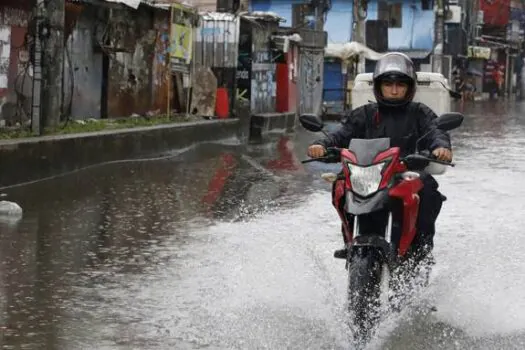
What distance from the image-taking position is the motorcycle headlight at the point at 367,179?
5559 mm

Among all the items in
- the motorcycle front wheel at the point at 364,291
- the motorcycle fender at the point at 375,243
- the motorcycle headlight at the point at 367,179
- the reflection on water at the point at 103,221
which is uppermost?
the motorcycle headlight at the point at 367,179

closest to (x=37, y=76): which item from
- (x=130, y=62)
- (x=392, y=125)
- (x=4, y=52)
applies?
(x=4, y=52)

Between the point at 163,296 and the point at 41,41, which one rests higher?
the point at 41,41

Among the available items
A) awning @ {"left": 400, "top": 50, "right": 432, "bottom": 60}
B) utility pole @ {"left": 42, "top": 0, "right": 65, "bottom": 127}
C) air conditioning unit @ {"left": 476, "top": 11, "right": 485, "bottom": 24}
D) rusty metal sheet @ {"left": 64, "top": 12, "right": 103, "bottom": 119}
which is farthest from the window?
utility pole @ {"left": 42, "top": 0, "right": 65, "bottom": 127}

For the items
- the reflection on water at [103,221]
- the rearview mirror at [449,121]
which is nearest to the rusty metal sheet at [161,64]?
the reflection on water at [103,221]

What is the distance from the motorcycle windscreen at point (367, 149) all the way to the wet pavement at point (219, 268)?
2.87 ft

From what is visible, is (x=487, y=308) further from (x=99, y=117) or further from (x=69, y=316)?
(x=99, y=117)

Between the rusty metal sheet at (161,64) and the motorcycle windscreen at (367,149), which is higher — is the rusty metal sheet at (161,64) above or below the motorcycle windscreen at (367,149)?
above

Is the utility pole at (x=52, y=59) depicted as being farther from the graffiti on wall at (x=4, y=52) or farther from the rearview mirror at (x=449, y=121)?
the rearview mirror at (x=449, y=121)

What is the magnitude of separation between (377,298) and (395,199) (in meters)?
0.54

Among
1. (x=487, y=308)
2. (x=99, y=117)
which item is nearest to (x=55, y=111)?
(x=99, y=117)

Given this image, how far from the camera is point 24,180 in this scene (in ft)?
42.6

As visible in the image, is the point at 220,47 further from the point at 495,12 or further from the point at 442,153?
the point at 495,12

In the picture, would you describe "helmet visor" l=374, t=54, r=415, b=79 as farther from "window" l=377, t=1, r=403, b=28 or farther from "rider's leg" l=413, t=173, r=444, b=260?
"window" l=377, t=1, r=403, b=28
